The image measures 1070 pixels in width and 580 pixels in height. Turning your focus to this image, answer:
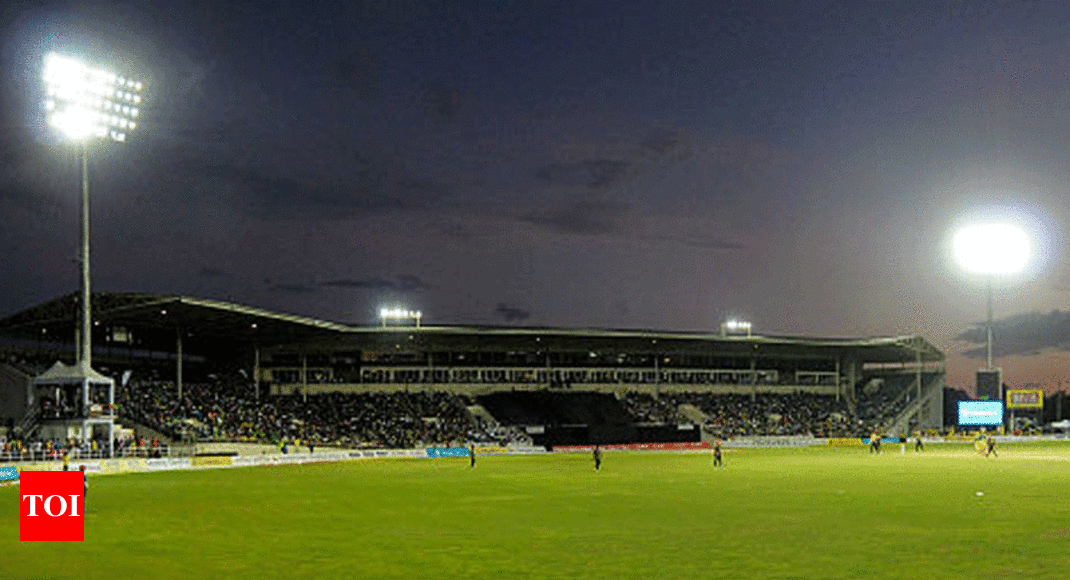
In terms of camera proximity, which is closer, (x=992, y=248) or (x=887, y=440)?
(x=992, y=248)

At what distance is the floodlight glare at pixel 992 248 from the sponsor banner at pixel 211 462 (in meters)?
61.5

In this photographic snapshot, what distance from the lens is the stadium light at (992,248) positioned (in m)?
88.4

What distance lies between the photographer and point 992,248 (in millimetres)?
88312

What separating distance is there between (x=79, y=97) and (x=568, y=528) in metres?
35.7

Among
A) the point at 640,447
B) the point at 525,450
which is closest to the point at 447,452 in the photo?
the point at 525,450

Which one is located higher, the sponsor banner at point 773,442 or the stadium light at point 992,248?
the stadium light at point 992,248

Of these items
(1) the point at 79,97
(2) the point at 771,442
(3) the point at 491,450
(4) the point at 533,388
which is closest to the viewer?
(1) the point at 79,97

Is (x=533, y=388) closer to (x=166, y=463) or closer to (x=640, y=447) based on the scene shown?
(x=640, y=447)

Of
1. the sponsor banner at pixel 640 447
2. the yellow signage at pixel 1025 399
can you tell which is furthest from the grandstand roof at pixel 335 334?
the sponsor banner at pixel 640 447

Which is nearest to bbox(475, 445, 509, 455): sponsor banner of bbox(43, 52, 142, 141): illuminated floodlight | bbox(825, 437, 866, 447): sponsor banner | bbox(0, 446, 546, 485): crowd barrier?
bbox(0, 446, 546, 485): crowd barrier

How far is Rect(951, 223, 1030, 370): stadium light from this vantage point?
88375mm

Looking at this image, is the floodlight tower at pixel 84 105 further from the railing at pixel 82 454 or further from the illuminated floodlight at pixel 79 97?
the railing at pixel 82 454

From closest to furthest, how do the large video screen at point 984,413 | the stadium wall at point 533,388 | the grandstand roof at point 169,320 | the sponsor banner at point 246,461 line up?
the sponsor banner at point 246,461 → the grandstand roof at point 169,320 → the stadium wall at point 533,388 → the large video screen at point 984,413

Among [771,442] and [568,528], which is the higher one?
[568,528]
